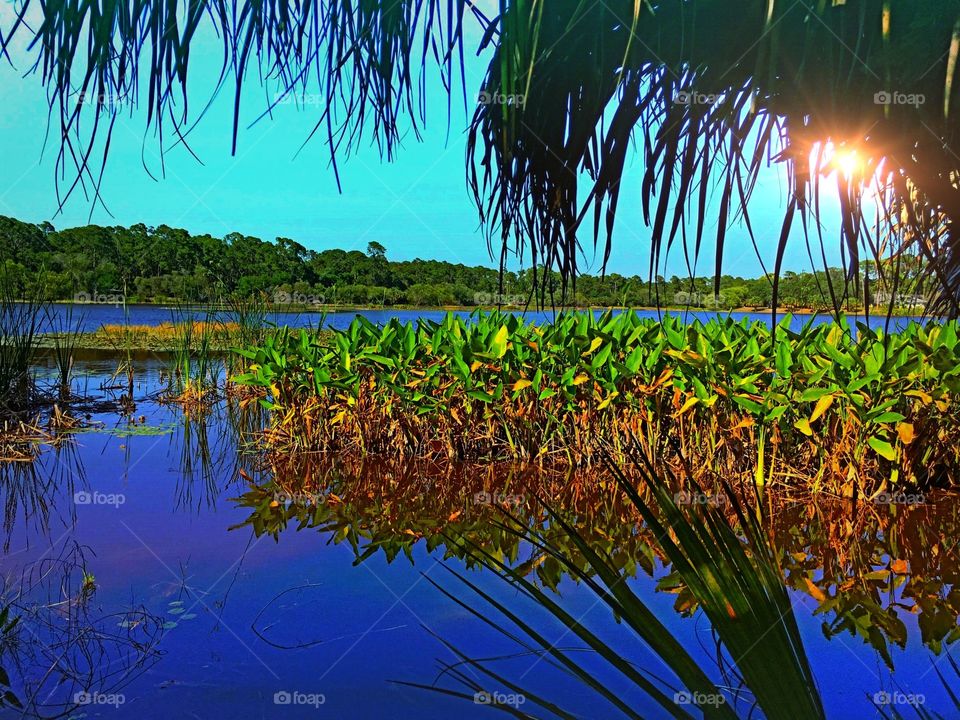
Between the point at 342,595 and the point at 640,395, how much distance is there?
9.06 feet

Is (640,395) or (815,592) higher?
(640,395)

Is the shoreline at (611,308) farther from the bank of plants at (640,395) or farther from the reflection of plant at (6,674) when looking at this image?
the reflection of plant at (6,674)

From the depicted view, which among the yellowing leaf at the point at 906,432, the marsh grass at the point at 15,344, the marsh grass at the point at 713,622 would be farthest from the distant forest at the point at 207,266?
the marsh grass at the point at 713,622

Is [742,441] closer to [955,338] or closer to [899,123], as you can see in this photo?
[955,338]

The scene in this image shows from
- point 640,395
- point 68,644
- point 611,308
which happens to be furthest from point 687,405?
point 68,644

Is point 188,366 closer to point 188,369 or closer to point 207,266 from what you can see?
point 188,369

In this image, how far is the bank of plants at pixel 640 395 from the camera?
4957 millimetres

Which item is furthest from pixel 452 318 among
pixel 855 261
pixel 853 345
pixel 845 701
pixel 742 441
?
pixel 855 261

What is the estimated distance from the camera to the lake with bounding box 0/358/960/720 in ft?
8.55

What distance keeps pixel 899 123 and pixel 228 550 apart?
346cm

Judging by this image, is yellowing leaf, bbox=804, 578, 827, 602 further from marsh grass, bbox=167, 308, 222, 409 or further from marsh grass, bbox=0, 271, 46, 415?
marsh grass, bbox=167, 308, 222, 409

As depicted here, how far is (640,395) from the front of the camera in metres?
5.48

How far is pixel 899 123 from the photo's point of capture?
1914mm

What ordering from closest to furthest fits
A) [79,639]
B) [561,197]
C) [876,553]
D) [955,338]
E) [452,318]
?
1. [561,197]
2. [79,639]
3. [876,553]
4. [955,338]
5. [452,318]
